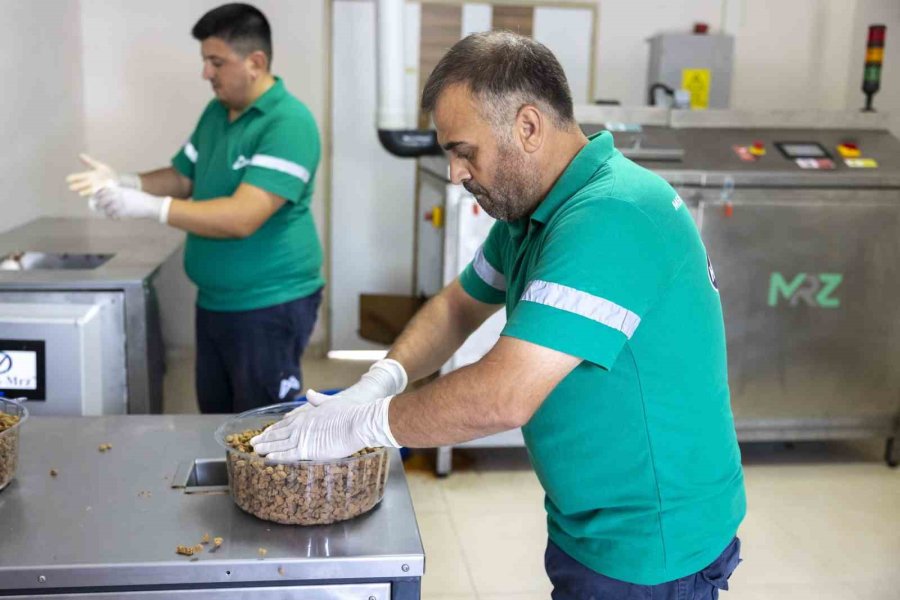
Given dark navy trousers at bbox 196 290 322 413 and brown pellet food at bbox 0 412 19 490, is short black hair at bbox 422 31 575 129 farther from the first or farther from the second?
dark navy trousers at bbox 196 290 322 413

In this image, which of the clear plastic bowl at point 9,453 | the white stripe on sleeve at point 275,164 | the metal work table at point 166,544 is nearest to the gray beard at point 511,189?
the metal work table at point 166,544

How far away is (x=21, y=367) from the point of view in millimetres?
1847

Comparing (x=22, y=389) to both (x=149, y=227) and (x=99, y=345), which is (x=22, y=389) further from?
(x=149, y=227)

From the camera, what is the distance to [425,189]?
3557mm

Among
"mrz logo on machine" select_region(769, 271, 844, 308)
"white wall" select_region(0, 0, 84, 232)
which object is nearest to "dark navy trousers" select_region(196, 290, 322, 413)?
"white wall" select_region(0, 0, 84, 232)

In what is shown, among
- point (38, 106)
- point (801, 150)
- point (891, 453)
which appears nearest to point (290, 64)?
point (38, 106)

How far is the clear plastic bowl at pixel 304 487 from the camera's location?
1.18 meters

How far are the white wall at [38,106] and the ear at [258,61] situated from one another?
2.66 feet

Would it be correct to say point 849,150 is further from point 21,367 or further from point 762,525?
point 21,367

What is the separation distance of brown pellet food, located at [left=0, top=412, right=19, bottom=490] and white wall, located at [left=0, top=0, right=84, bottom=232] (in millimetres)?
1549

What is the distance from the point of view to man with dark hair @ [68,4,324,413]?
2.29 m

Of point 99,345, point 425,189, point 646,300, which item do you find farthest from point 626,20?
point 646,300

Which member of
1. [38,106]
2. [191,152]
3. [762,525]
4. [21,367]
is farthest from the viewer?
[38,106]

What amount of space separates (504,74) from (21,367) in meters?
1.23
